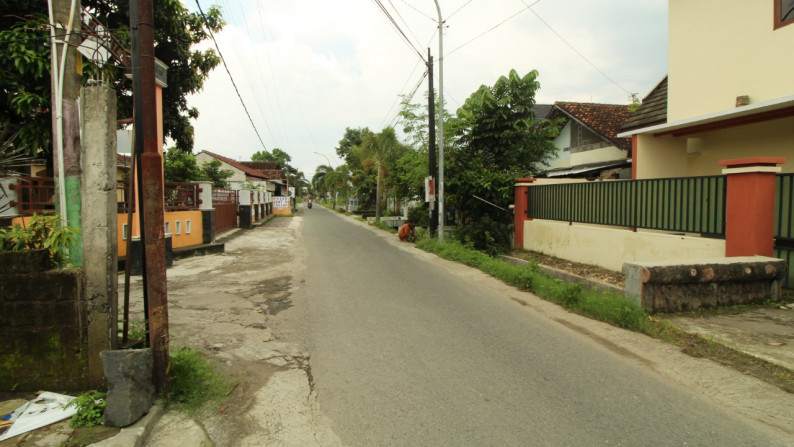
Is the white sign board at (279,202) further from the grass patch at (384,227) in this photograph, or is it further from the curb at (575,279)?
the curb at (575,279)

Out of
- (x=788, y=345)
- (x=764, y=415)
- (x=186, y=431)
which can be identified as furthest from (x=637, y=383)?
(x=186, y=431)

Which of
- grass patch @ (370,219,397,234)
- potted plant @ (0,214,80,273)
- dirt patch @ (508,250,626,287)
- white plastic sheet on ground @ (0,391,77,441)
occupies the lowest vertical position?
white plastic sheet on ground @ (0,391,77,441)

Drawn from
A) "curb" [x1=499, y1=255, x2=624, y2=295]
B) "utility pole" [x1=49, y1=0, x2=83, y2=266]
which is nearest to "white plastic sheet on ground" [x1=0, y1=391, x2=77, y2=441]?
"utility pole" [x1=49, y1=0, x2=83, y2=266]

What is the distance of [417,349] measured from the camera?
4.71m

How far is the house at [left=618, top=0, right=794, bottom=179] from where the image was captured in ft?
26.6

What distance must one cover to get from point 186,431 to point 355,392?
129 cm

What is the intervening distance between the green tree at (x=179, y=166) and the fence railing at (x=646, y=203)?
1893 centimetres

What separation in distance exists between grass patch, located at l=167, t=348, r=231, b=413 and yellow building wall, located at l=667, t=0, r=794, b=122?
10.2m

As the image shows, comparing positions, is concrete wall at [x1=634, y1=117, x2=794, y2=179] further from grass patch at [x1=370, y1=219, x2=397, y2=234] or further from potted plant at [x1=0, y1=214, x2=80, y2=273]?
grass patch at [x1=370, y1=219, x2=397, y2=234]

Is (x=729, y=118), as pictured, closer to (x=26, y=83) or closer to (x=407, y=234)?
(x=407, y=234)

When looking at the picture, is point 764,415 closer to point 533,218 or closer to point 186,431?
point 186,431

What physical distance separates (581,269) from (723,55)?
17.4 ft

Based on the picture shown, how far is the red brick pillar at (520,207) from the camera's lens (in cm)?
1301

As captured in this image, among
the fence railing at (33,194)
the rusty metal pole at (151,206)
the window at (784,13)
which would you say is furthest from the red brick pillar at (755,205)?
the fence railing at (33,194)
